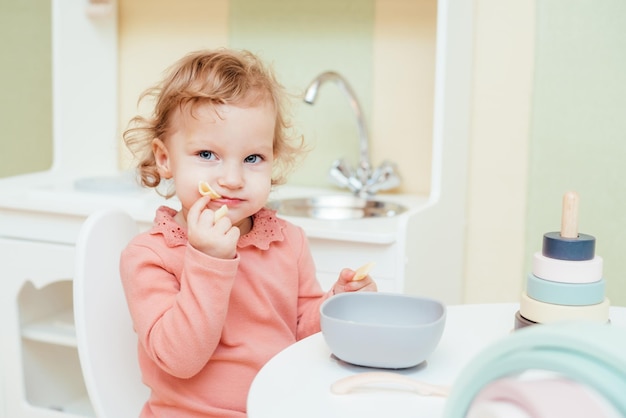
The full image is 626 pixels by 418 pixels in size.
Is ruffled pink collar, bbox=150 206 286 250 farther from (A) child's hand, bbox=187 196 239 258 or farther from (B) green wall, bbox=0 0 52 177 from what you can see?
(B) green wall, bbox=0 0 52 177

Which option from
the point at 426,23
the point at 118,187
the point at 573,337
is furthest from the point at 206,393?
the point at 426,23

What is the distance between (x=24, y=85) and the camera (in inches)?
87.4

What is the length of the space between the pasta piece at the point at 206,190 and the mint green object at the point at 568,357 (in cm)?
56

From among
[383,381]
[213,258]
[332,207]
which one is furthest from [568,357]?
[332,207]

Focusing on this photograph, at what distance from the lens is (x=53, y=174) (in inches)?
83.9

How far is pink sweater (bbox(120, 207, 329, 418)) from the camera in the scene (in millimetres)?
945

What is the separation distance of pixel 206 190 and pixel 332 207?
0.94 metres

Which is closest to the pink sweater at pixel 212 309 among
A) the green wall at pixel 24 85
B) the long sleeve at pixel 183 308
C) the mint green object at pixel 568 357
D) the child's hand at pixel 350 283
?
the long sleeve at pixel 183 308

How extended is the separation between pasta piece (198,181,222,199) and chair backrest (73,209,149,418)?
21cm

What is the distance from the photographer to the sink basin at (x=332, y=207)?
188 cm

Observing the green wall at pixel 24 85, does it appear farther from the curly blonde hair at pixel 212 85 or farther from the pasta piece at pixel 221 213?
the pasta piece at pixel 221 213

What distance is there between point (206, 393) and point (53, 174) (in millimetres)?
1252

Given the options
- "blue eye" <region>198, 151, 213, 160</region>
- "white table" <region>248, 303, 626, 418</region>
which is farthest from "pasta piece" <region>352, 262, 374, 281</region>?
"blue eye" <region>198, 151, 213, 160</region>

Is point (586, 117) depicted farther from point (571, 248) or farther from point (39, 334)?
point (39, 334)
